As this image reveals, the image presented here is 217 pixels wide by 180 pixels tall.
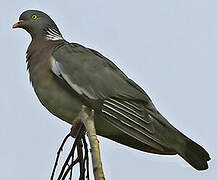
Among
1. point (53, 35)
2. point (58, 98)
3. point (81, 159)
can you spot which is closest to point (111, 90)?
point (58, 98)

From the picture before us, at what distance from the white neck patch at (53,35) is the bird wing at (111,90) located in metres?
0.31

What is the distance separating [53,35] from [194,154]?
1.98 m

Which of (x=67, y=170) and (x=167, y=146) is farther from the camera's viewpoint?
(x=167, y=146)

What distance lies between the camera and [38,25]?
16.6ft

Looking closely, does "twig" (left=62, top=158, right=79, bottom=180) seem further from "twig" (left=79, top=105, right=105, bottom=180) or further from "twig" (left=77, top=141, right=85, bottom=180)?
"twig" (left=79, top=105, right=105, bottom=180)

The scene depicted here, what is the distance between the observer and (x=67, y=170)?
2.83 meters

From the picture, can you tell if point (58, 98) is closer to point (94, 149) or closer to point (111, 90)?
point (111, 90)

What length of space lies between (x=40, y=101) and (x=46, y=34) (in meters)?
0.92

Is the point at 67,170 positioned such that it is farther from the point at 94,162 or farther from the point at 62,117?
the point at 62,117

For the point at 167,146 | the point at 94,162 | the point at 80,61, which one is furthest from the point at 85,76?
the point at 94,162

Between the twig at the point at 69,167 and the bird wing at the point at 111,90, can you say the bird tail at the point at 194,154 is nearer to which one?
the bird wing at the point at 111,90

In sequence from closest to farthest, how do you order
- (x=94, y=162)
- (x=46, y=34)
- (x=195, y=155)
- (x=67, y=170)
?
(x=94, y=162), (x=67, y=170), (x=195, y=155), (x=46, y=34)

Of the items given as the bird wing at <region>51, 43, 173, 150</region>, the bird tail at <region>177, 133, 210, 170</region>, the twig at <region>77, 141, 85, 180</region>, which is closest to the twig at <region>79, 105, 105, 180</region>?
the twig at <region>77, 141, 85, 180</region>

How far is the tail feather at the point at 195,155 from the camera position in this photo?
3799 mm
